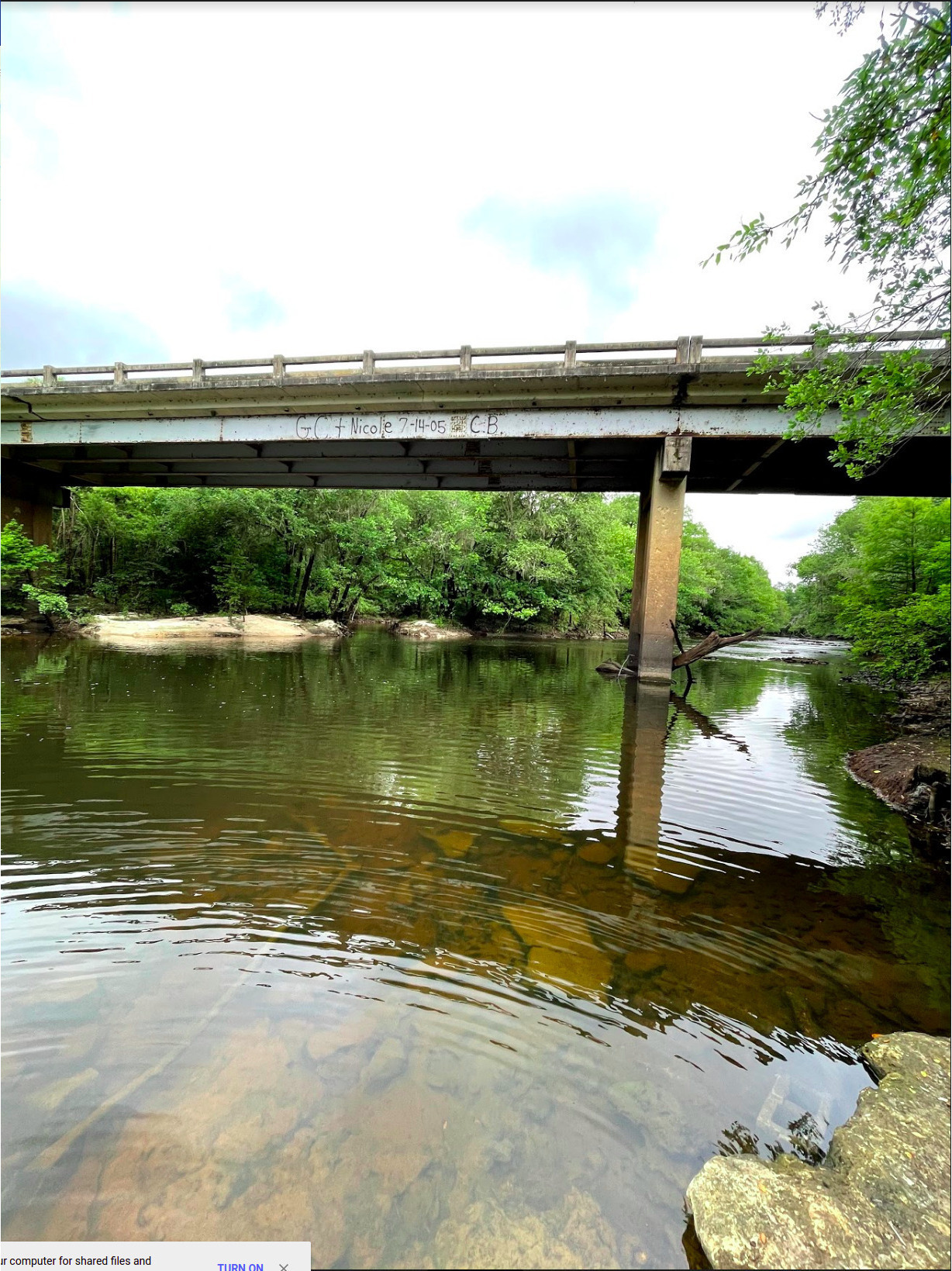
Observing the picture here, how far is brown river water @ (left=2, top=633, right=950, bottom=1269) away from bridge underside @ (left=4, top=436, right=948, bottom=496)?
11.9 m

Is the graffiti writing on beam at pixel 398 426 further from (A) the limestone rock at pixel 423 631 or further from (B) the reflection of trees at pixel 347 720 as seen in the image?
(A) the limestone rock at pixel 423 631

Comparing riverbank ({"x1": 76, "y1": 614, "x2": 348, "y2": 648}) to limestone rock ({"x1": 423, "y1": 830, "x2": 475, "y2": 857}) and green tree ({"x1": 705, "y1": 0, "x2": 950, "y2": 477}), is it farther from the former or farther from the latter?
green tree ({"x1": 705, "y1": 0, "x2": 950, "y2": 477})

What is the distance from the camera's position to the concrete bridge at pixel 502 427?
13.6 meters

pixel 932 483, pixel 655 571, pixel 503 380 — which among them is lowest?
pixel 655 571

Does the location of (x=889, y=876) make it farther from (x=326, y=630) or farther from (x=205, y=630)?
(x=326, y=630)

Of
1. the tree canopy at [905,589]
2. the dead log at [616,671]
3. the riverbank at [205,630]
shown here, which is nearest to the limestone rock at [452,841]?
the tree canopy at [905,589]

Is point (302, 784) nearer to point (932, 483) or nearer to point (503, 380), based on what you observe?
point (503, 380)

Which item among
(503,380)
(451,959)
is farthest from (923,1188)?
(503,380)

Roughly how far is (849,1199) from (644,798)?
14.1 feet

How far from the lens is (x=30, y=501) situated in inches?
843

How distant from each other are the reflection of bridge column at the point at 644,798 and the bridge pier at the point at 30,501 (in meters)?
23.7

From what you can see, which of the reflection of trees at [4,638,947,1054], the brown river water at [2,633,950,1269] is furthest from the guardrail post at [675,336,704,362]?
the brown river water at [2,633,950,1269]

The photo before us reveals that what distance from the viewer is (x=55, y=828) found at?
4.45 meters

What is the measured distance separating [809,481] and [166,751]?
62.3 ft
